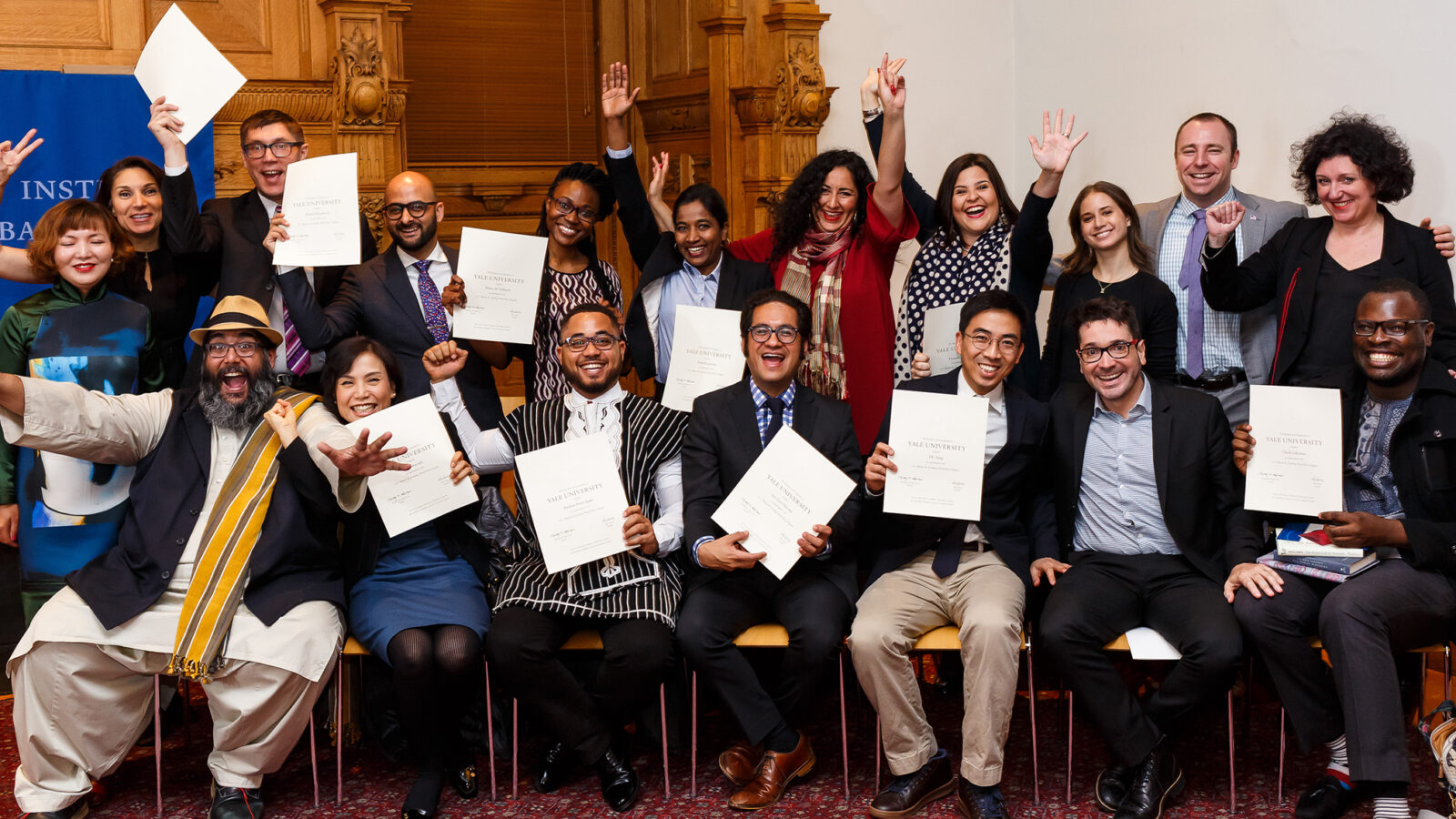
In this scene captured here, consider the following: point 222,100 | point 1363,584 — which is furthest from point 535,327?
point 1363,584

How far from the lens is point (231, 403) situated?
3.66 meters

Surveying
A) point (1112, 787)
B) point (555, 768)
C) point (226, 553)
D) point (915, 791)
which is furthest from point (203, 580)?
point (1112, 787)

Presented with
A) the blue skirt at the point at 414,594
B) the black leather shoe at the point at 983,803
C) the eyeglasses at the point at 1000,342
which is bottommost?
the black leather shoe at the point at 983,803

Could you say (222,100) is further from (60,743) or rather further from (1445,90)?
(1445,90)

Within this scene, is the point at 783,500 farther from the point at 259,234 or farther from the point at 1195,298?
the point at 259,234

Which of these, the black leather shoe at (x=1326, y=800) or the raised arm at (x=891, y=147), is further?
the raised arm at (x=891, y=147)

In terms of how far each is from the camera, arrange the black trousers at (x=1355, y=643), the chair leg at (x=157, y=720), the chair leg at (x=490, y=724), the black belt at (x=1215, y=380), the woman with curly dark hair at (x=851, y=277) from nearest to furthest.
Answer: the black trousers at (x=1355, y=643) < the chair leg at (x=157, y=720) < the chair leg at (x=490, y=724) < the black belt at (x=1215, y=380) < the woman with curly dark hair at (x=851, y=277)

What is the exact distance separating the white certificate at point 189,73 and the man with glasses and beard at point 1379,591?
3.28 meters

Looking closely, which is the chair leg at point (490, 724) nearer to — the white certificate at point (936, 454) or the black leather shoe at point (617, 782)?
the black leather shoe at point (617, 782)

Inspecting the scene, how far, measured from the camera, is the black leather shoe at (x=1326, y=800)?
341cm

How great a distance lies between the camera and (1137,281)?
Answer: 4.00 m

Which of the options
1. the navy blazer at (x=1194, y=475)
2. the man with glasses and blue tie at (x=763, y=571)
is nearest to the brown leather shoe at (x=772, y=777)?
the man with glasses and blue tie at (x=763, y=571)

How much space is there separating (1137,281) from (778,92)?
2.43 m

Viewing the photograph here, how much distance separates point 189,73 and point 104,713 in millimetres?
1959
